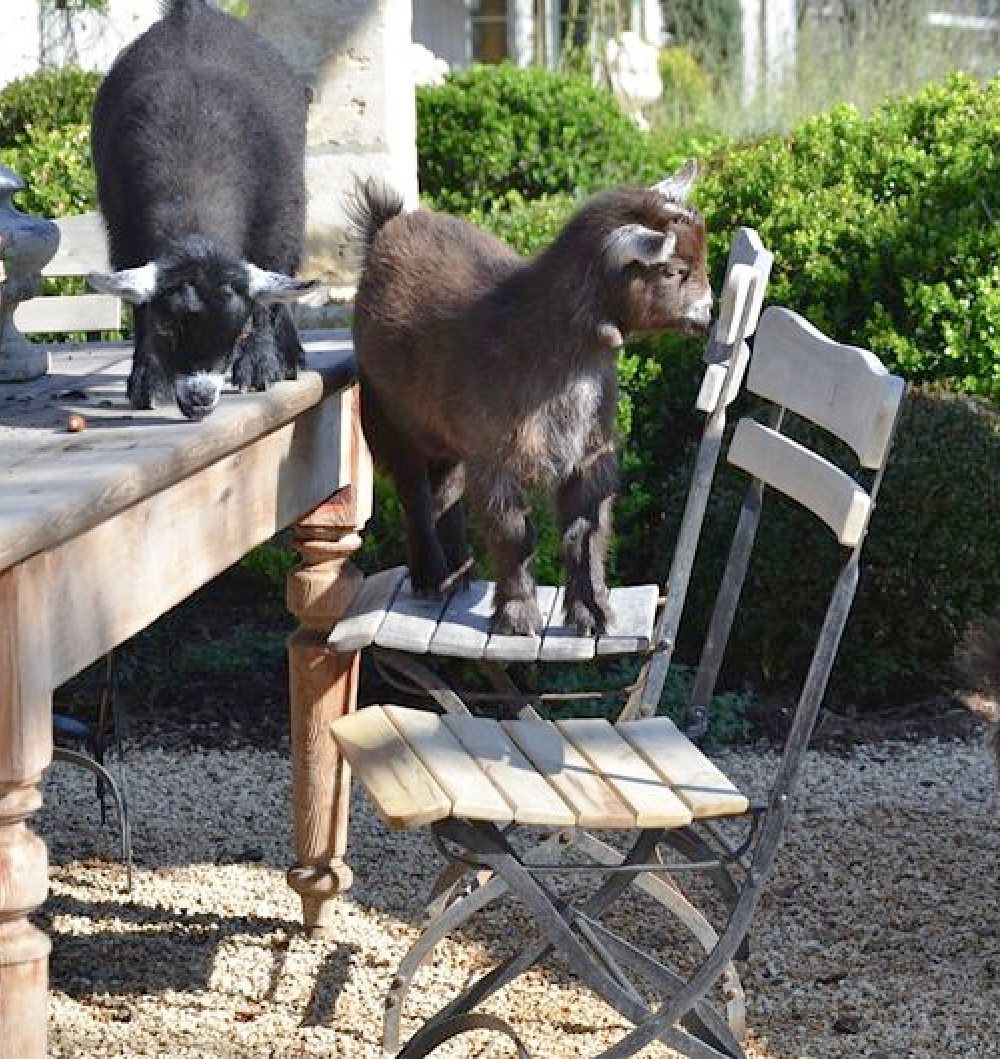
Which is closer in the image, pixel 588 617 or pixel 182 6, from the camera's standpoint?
pixel 588 617

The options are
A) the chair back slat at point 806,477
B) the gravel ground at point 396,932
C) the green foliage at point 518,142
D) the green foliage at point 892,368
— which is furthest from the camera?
the green foliage at point 518,142

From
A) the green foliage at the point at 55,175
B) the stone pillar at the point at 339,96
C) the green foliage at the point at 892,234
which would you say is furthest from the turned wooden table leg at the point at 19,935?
the green foliage at the point at 55,175

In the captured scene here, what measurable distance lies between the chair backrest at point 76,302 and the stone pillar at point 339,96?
212cm

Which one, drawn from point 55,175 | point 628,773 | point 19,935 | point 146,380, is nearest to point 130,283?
point 146,380

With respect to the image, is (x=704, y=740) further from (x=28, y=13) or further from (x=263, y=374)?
(x=28, y=13)

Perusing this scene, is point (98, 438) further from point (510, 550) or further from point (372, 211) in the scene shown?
point (372, 211)

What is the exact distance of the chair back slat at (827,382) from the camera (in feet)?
10.6

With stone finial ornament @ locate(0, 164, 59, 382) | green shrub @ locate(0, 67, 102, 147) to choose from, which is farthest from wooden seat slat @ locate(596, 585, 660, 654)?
green shrub @ locate(0, 67, 102, 147)

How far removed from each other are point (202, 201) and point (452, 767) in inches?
50.3

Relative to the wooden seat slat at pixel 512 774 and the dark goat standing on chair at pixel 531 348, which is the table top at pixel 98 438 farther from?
the wooden seat slat at pixel 512 774

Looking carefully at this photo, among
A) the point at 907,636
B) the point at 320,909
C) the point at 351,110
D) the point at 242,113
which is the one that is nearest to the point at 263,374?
the point at 242,113

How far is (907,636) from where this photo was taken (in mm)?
6340

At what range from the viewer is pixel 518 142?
9.34m

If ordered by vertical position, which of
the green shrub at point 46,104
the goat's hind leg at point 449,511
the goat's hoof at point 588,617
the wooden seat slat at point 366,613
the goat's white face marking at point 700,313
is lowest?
the wooden seat slat at point 366,613
